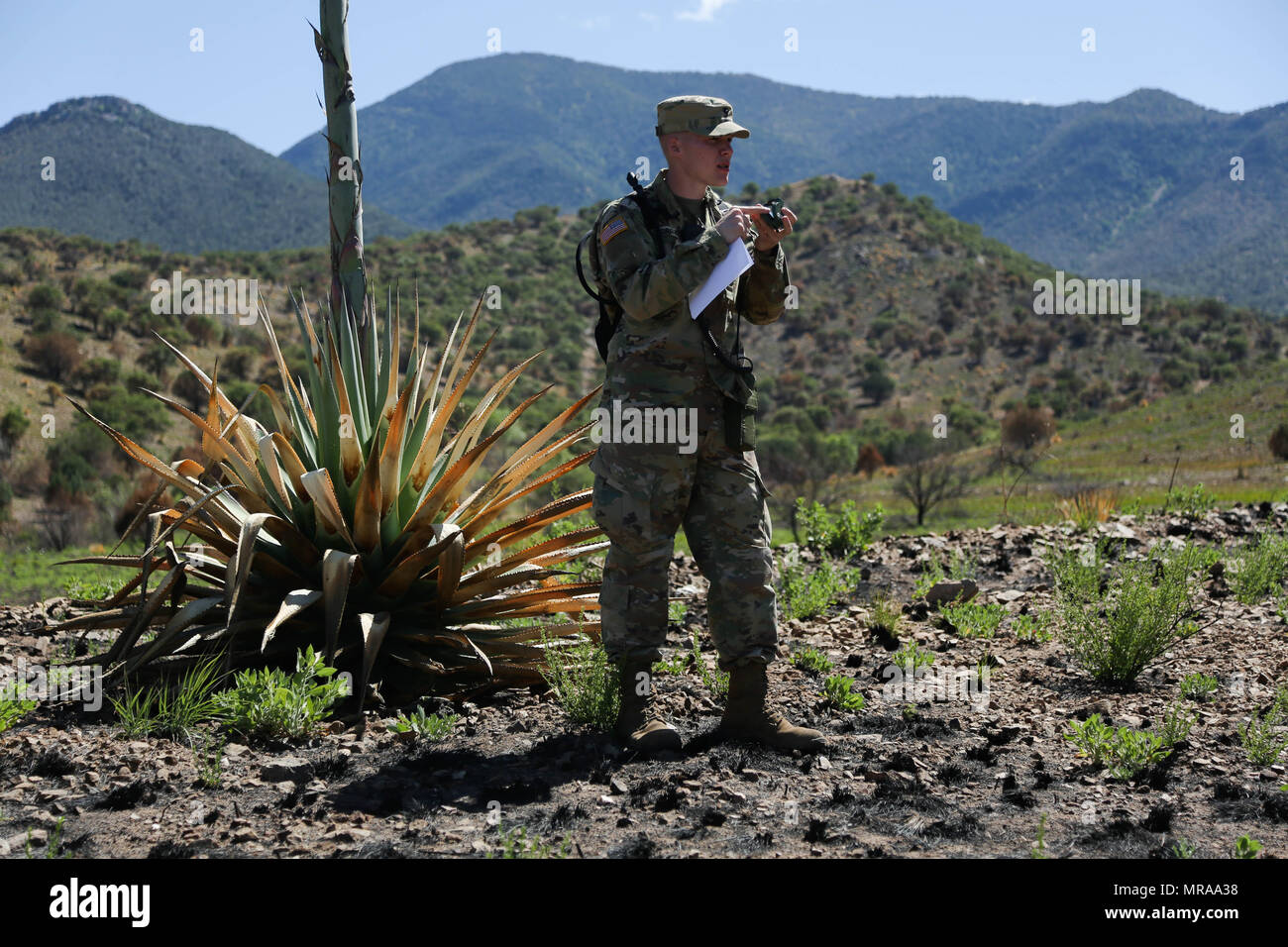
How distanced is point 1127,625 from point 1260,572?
71.9 inches

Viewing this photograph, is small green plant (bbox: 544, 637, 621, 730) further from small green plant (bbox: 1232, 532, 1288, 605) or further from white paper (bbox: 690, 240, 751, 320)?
small green plant (bbox: 1232, 532, 1288, 605)

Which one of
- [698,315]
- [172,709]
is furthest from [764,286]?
[172,709]

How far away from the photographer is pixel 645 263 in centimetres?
358

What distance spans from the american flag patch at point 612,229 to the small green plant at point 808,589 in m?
2.67

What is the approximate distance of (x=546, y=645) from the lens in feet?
13.8

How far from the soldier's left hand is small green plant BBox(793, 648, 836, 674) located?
1866 mm

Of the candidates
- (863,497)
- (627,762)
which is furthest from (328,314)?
(863,497)

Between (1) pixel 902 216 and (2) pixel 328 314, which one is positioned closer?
(2) pixel 328 314

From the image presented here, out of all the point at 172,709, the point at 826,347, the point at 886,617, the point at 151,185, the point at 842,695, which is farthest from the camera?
the point at 151,185

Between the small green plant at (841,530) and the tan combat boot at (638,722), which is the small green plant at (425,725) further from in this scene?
the small green plant at (841,530)

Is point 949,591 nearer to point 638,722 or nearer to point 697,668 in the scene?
point 697,668

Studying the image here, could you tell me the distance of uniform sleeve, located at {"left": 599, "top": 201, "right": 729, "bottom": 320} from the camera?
3465 mm

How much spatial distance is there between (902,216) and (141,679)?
57.2 m
